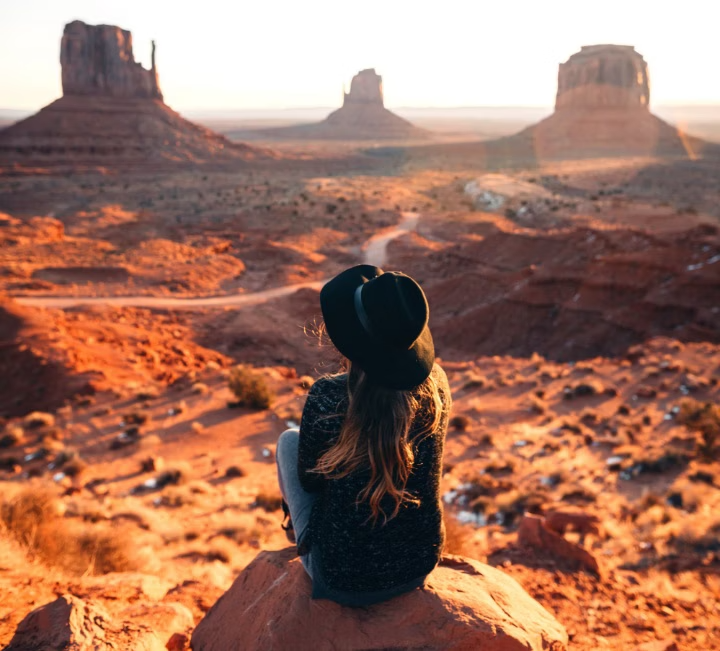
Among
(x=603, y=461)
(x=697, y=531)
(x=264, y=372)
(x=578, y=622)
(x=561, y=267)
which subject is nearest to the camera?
(x=578, y=622)

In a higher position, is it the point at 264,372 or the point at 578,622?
the point at 578,622

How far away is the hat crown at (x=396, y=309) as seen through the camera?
7.66 ft

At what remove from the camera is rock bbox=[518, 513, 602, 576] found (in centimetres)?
542

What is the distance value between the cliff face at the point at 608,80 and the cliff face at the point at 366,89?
195 feet

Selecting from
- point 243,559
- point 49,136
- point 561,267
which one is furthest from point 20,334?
point 49,136

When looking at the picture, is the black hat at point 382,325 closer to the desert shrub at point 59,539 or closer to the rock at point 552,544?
the desert shrub at point 59,539

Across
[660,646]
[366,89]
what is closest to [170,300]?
[660,646]

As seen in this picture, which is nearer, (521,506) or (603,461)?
(521,506)

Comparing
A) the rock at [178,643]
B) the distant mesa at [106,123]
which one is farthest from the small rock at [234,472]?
the distant mesa at [106,123]

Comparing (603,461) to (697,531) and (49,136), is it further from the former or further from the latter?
(49,136)

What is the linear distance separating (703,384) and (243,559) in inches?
412

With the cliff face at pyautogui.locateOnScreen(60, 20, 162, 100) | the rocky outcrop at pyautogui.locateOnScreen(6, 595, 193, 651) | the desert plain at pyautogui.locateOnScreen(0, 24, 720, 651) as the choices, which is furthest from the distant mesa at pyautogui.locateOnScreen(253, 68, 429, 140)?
the rocky outcrop at pyautogui.locateOnScreen(6, 595, 193, 651)

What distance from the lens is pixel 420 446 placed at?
270cm

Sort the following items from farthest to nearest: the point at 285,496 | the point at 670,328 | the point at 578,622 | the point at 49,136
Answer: the point at 49,136
the point at 670,328
the point at 578,622
the point at 285,496
